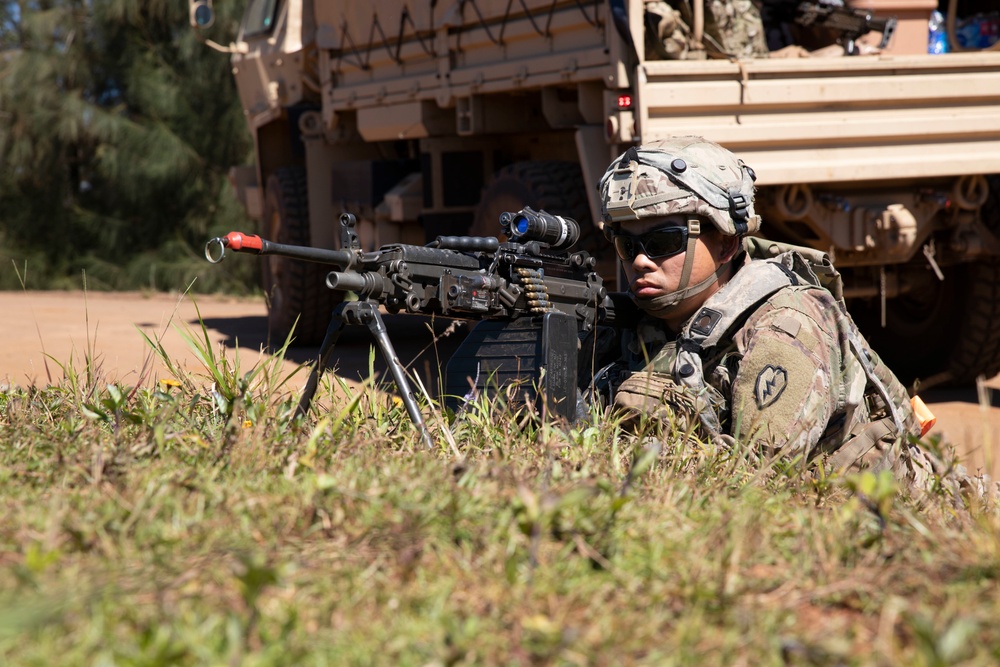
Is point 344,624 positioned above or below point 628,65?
below

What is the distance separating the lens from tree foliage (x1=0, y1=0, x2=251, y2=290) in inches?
536

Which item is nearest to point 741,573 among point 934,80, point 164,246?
point 934,80

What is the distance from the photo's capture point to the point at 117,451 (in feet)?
7.98

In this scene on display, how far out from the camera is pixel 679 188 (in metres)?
3.33

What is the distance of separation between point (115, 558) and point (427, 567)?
49 cm

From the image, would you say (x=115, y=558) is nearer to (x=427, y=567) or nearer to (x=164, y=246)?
(x=427, y=567)

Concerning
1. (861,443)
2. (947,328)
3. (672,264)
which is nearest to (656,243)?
(672,264)

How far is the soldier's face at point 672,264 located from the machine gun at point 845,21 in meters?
2.91

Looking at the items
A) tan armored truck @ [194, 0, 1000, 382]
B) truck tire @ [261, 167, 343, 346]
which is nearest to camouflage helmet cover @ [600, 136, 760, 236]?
tan armored truck @ [194, 0, 1000, 382]

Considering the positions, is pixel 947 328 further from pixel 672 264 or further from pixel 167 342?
pixel 167 342

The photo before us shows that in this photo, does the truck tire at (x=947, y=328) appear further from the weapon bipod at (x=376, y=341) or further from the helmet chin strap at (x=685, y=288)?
the weapon bipod at (x=376, y=341)

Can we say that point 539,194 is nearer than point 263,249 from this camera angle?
No

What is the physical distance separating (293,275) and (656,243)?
4.86 metres

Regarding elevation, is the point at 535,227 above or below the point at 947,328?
above
